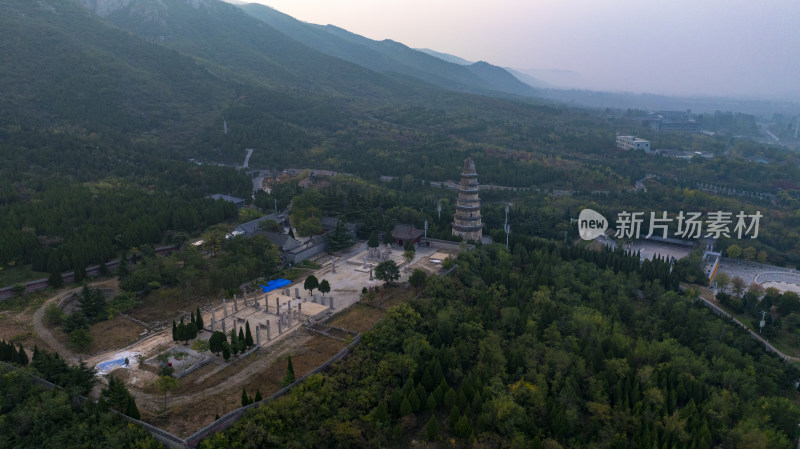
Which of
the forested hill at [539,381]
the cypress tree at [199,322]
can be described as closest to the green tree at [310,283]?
the forested hill at [539,381]

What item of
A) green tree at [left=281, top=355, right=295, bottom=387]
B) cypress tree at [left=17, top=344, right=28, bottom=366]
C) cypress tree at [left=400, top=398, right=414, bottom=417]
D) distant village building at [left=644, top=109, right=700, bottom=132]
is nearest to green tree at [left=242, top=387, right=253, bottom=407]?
green tree at [left=281, top=355, right=295, bottom=387]

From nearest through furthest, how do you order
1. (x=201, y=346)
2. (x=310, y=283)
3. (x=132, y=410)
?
(x=132, y=410) → (x=201, y=346) → (x=310, y=283)

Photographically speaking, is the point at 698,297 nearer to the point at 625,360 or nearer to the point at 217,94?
the point at 625,360

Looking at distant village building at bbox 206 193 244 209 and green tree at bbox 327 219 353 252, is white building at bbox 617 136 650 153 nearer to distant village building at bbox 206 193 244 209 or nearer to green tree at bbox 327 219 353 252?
green tree at bbox 327 219 353 252

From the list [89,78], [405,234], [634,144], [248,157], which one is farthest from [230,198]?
[634,144]

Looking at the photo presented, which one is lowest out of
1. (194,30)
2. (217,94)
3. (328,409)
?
(328,409)

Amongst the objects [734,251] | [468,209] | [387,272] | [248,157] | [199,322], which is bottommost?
[734,251]

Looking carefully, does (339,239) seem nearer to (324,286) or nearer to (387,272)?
(387,272)

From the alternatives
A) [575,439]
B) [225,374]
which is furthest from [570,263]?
[225,374]
